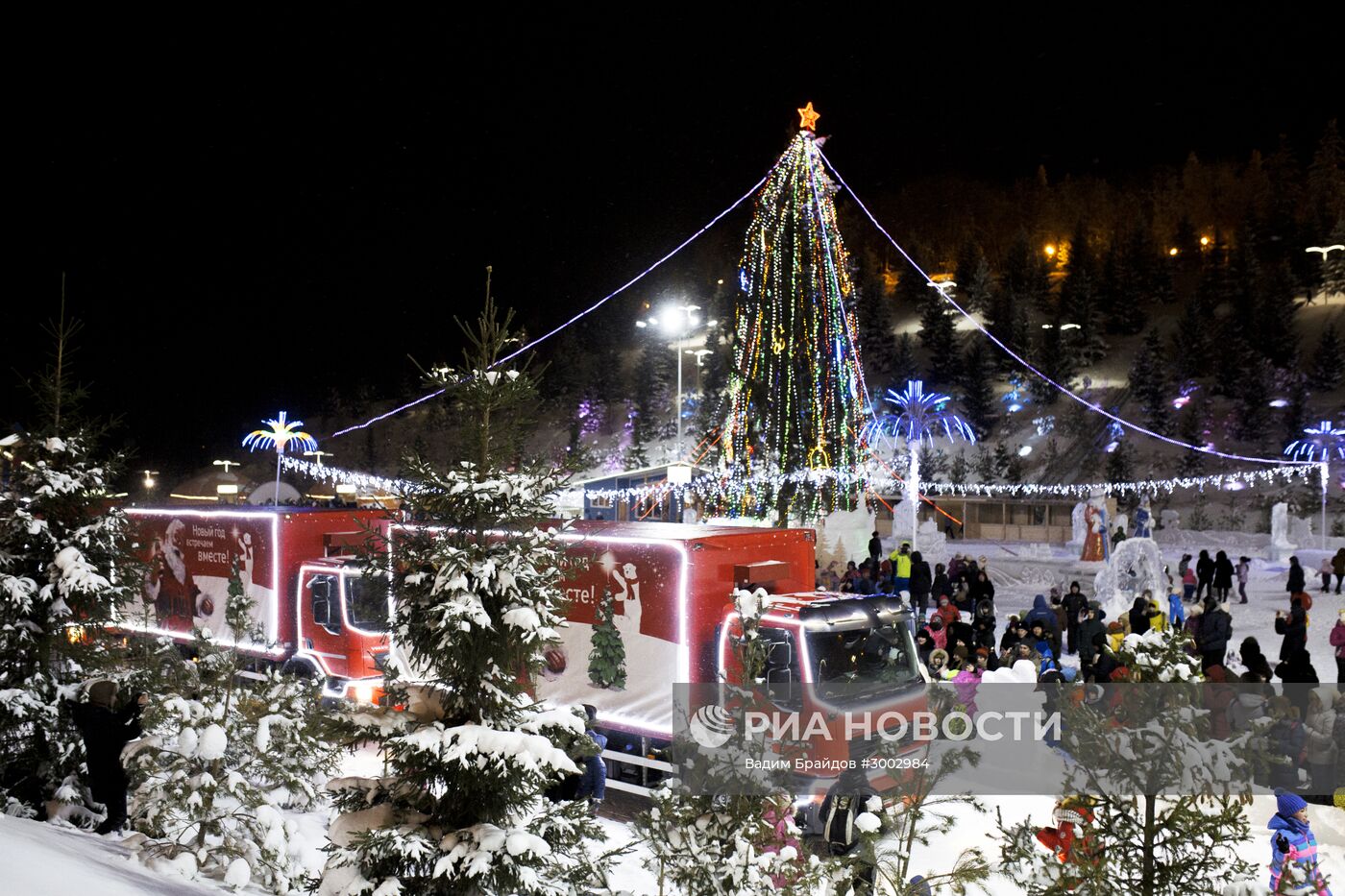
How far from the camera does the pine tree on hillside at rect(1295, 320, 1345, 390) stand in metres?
50.0

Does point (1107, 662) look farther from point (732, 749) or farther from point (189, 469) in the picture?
point (189, 469)

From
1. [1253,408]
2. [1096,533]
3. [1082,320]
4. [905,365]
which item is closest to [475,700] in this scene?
[1096,533]

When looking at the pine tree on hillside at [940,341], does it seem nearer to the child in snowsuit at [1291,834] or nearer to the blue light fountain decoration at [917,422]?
the blue light fountain decoration at [917,422]

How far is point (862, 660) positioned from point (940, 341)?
Answer: 55560mm

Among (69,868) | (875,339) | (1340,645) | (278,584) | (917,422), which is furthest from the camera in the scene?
(875,339)

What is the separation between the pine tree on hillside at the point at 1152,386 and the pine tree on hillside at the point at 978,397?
25.8ft

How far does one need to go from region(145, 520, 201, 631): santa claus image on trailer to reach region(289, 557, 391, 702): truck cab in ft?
11.4

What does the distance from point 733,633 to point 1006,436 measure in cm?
4986

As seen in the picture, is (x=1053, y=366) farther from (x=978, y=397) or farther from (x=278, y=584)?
(x=278, y=584)

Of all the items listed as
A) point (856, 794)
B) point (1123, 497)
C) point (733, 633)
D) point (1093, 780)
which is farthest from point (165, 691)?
point (1123, 497)

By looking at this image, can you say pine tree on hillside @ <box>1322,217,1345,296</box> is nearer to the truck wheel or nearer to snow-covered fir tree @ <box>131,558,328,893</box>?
the truck wheel

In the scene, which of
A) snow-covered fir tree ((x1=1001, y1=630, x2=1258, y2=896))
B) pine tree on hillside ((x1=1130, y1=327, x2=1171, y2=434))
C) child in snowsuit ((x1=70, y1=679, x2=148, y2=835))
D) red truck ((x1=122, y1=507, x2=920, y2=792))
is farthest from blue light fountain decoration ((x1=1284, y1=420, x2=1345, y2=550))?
child in snowsuit ((x1=70, y1=679, x2=148, y2=835))

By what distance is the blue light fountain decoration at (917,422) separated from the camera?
3850cm

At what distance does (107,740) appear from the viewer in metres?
7.19
